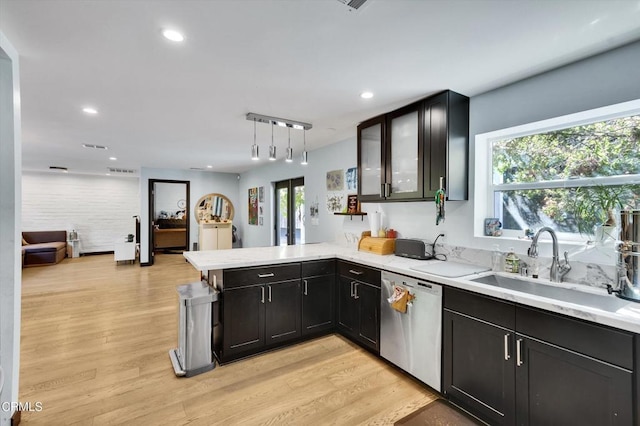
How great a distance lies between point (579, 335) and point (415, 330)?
104cm

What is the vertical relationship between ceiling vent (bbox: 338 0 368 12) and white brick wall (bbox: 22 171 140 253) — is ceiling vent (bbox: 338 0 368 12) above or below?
above

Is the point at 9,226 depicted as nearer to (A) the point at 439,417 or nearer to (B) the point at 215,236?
(A) the point at 439,417

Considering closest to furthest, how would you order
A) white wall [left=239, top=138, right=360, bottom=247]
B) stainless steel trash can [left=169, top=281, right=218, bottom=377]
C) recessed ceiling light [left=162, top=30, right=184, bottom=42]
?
recessed ceiling light [left=162, top=30, right=184, bottom=42]
stainless steel trash can [left=169, top=281, right=218, bottom=377]
white wall [left=239, top=138, right=360, bottom=247]

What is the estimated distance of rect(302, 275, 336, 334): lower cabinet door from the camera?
295cm

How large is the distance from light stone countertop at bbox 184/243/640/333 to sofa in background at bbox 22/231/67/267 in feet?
21.3

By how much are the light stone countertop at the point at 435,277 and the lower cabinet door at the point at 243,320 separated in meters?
0.27

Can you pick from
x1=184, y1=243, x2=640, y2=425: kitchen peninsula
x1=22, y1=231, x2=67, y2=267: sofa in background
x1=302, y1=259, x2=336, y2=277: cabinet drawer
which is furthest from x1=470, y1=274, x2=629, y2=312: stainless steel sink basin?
x1=22, y1=231, x2=67, y2=267: sofa in background

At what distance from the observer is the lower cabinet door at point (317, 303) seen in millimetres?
2947

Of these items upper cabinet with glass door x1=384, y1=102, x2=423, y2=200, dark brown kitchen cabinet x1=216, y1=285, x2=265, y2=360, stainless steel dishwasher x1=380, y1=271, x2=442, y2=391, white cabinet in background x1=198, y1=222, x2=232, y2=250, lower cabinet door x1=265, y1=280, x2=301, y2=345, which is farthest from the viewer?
white cabinet in background x1=198, y1=222, x2=232, y2=250

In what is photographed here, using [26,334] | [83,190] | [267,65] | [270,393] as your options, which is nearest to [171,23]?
[267,65]

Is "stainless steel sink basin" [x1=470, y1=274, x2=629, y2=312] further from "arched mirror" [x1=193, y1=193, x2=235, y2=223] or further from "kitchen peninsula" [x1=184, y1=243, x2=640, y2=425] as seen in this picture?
"arched mirror" [x1=193, y1=193, x2=235, y2=223]

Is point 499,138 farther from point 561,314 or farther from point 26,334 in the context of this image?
point 26,334

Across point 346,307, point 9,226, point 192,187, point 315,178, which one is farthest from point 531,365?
point 192,187

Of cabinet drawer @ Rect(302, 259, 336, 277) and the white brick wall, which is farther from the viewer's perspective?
the white brick wall
